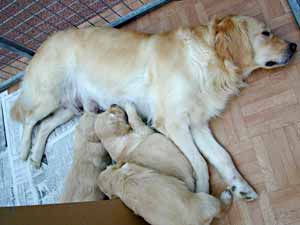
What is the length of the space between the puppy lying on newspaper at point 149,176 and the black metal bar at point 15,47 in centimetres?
92

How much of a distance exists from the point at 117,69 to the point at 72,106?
45 centimetres

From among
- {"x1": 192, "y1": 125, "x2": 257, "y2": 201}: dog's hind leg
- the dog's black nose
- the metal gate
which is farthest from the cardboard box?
the metal gate

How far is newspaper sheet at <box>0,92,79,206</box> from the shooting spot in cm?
201

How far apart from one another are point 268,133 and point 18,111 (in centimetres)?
152

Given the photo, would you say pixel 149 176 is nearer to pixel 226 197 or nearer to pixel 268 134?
pixel 226 197

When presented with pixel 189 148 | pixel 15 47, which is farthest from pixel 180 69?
pixel 15 47

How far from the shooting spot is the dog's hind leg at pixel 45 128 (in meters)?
2.09

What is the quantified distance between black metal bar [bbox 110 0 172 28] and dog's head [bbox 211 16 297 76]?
666 millimetres

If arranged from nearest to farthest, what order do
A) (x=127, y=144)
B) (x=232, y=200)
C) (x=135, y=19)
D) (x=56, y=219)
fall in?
(x=56, y=219) < (x=232, y=200) < (x=127, y=144) < (x=135, y=19)

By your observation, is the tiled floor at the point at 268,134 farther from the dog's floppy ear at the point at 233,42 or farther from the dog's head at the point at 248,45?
the dog's floppy ear at the point at 233,42

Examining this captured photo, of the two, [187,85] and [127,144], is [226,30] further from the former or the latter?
[127,144]

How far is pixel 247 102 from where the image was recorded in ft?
5.86

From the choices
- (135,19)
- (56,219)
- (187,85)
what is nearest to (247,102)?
(187,85)

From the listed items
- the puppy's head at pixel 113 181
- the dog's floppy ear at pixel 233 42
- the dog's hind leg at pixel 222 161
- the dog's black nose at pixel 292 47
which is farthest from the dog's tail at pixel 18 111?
the dog's black nose at pixel 292 47
